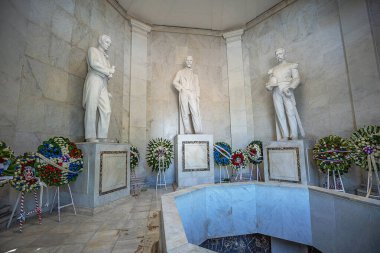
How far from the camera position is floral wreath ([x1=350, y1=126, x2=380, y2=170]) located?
3.88 metres

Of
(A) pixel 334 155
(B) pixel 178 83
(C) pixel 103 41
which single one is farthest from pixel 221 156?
(C) pixel 103 41

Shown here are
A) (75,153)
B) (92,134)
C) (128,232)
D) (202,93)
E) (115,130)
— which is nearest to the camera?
(128,232)

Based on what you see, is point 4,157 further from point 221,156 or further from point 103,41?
point 221,156

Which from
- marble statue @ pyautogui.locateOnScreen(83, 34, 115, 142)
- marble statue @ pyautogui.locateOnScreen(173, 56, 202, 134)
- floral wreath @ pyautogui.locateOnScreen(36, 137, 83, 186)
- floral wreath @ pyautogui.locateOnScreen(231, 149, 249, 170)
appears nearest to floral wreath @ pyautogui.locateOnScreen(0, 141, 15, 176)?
floral wreath @ pyautogui.locateOnScreen(36, 137, 83, 186)

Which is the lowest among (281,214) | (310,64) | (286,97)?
(281,214)

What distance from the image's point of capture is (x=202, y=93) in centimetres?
816

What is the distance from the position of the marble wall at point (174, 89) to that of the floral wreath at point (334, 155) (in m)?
3.55

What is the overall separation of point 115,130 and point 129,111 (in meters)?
0.93

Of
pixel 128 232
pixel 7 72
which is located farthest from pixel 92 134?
pixel 128 232

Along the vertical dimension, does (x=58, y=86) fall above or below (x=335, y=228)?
above

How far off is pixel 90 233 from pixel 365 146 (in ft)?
16.6

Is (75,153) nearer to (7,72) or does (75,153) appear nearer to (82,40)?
(7,72)

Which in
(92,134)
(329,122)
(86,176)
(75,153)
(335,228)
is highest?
(329,122)

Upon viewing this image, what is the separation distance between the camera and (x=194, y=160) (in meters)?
6.02
